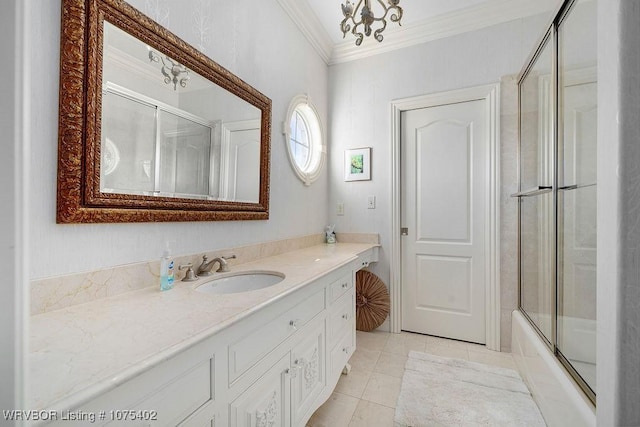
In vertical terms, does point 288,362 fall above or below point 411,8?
below

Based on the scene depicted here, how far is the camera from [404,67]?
2.58 meters

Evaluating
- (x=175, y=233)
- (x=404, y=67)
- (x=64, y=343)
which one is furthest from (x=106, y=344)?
(x=404, y=67)

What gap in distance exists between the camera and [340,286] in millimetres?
1703

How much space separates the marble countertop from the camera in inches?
19.3

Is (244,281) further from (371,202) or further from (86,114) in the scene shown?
(371,202)

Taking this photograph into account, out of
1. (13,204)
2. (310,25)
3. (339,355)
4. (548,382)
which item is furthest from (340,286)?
(310,25)

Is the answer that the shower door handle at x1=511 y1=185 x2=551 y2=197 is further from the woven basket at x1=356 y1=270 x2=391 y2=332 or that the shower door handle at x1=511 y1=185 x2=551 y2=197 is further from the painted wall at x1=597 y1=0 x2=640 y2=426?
the woven basket at x1=356 y1=270 x2=391 y2=332

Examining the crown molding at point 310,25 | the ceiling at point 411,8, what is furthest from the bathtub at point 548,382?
the crown molding at point 310,25

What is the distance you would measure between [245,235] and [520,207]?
208cm

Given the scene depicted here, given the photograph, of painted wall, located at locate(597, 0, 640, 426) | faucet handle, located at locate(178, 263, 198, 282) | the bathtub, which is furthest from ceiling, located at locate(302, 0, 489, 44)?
the bathtub

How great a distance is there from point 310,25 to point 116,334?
2597 mm

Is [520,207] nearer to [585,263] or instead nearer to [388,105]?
[585,263]

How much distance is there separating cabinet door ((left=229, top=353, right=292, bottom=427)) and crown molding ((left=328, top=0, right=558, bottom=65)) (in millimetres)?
2738

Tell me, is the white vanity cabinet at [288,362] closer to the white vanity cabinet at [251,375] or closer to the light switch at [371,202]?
the white vanity cabinet at [251,375]
